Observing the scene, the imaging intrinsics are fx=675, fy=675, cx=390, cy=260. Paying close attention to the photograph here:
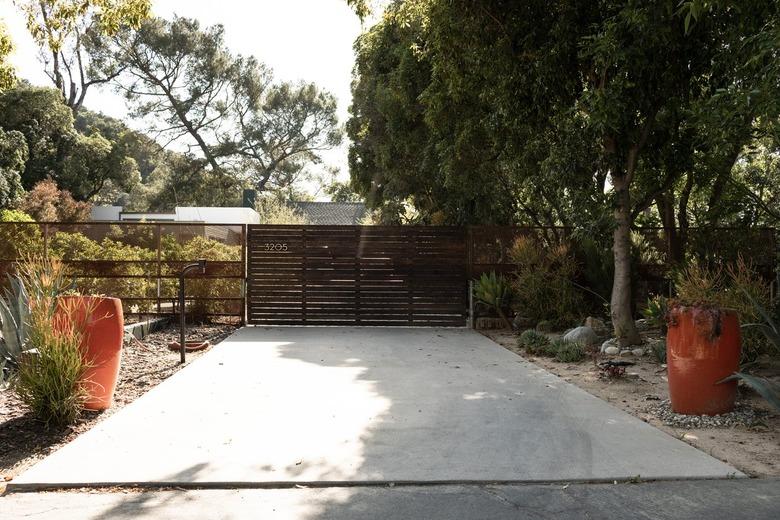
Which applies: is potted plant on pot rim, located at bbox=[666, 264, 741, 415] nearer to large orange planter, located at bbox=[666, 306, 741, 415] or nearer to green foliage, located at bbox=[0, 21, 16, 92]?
large orange planter, located at bbox=[666, 306, 741, 415]

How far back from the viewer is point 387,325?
44.3 ft

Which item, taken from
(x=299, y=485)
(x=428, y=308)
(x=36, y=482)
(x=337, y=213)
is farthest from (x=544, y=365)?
(x=337, y=213)

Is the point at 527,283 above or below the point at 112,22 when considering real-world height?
below

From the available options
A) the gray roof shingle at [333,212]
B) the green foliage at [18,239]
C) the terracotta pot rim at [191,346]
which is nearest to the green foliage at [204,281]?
the green foliage at [18,239]

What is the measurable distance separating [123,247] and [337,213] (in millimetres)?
35068

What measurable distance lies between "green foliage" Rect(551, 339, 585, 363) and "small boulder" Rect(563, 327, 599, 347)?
568 millimetres

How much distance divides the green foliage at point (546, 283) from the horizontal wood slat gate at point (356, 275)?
4.56 feet

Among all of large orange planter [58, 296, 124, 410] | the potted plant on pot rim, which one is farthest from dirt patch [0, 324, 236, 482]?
the potted plant on pot rim

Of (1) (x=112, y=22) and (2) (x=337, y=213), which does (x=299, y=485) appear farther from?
(2) (x=337, y=213)

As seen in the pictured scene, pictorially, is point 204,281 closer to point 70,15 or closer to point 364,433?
point 70,15

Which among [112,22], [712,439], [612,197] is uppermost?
[112,22]

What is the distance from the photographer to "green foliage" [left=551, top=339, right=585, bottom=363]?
9172 millimetres

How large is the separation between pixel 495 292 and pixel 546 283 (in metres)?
1.01

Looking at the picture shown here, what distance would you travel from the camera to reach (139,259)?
42.3ft
